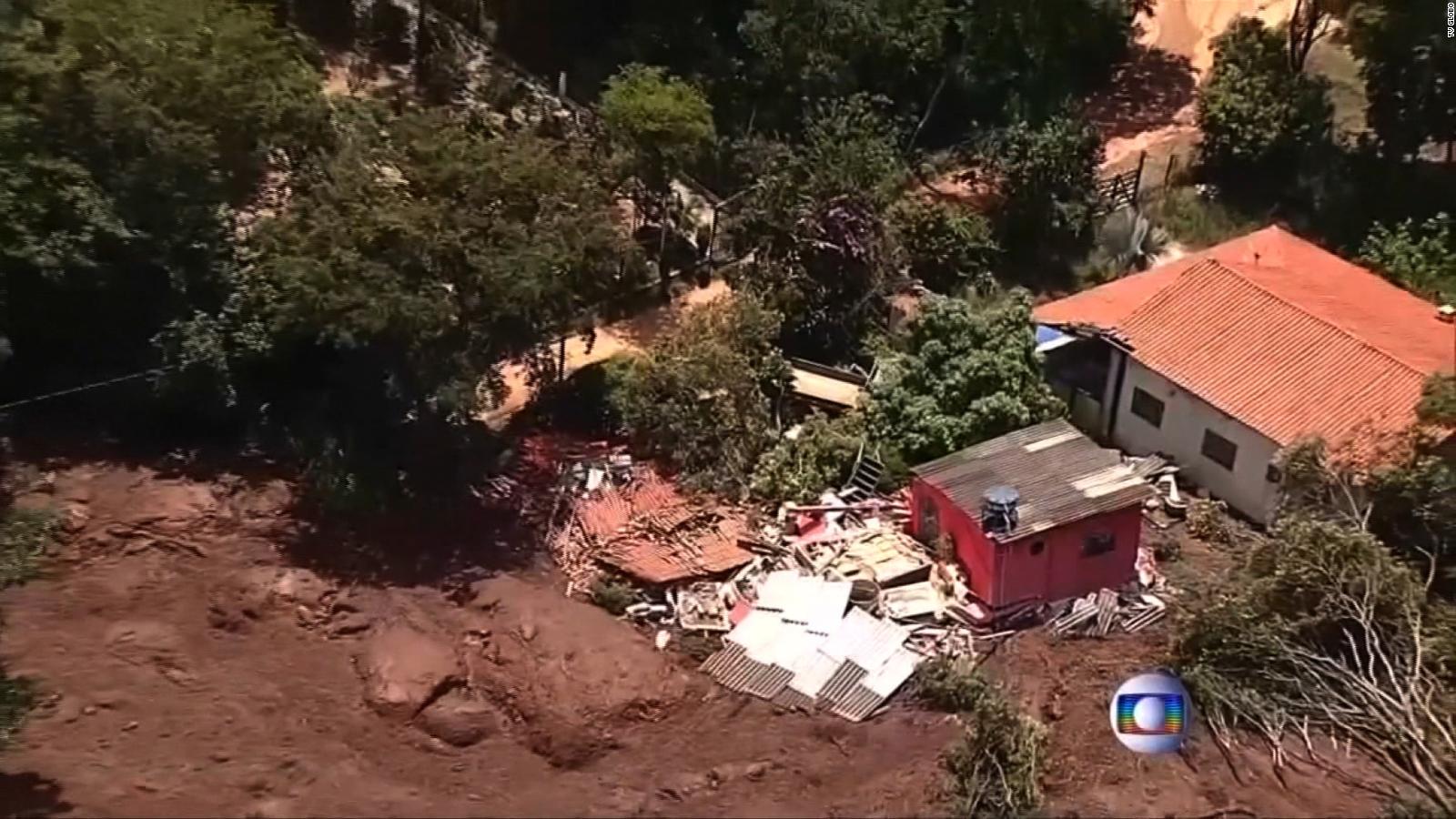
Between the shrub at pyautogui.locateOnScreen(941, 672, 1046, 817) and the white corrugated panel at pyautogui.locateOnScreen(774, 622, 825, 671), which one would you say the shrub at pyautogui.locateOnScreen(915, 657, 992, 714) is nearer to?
the shrub at pyautogui.locateOnScreen(941, 672, 1046, 817)

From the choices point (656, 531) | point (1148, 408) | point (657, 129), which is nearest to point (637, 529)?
point (656, 531)

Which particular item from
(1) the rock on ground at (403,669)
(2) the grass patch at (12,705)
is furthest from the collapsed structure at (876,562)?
(2) the grass patch at (12,705)

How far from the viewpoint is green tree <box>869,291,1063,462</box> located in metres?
29.7

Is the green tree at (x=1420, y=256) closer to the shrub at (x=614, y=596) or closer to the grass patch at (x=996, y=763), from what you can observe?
the grass patch at (x=996, y=763)

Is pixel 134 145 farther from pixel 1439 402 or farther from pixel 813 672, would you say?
pixel 1439 402

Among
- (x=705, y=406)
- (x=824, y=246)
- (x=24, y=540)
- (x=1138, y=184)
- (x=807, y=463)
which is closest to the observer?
(x=24, y=540)

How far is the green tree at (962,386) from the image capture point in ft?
97.3

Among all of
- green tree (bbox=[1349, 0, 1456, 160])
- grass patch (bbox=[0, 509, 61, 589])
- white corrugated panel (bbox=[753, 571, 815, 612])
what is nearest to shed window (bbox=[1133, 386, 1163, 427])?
white corrugated panel (bbox=[753, 571, 815, 612])

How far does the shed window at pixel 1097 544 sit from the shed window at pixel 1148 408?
11.8 feet

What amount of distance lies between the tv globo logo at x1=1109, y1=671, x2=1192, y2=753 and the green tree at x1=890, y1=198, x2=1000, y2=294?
34.5 feet

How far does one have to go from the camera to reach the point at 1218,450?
1176 inches

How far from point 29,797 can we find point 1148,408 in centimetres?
1880

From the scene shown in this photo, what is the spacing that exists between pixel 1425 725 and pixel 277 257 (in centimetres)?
1830

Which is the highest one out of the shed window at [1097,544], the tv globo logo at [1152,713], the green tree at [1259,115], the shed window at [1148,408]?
the green tree at [1259,115]
